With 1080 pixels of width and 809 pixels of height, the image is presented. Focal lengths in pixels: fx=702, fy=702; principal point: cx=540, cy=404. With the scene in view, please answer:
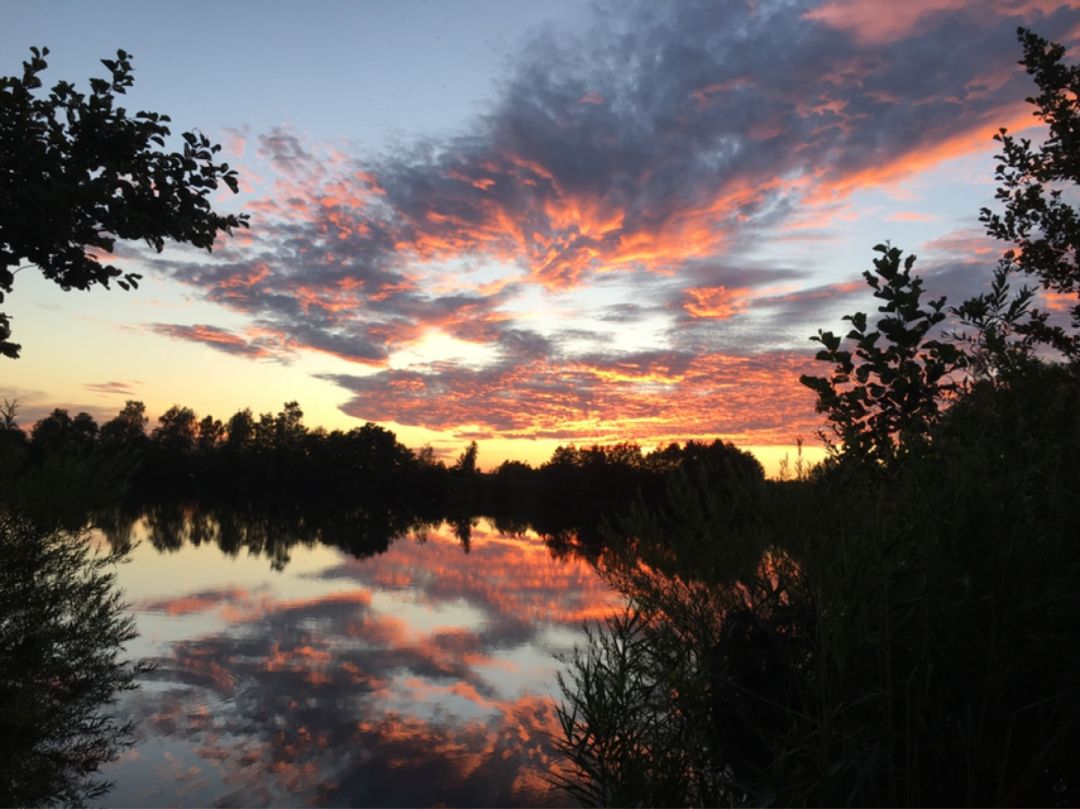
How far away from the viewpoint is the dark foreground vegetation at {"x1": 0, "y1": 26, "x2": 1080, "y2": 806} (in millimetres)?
3094

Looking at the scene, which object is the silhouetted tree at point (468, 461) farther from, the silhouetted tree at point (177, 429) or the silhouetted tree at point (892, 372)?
the silhouetted tree at point (892, 372)

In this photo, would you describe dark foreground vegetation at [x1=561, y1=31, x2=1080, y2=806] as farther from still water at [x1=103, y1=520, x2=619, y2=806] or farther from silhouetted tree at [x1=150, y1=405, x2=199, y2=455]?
silhouetted tree at [x1=150, y1=405, x2=199, y2=455]

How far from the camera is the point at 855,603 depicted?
3037 millimetres

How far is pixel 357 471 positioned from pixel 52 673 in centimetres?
11541

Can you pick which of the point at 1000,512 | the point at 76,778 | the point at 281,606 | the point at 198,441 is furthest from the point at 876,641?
the point at 198,441

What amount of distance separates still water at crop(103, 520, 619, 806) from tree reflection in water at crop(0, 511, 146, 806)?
1.80ft

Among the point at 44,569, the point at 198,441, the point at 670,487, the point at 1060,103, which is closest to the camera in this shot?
the point at 1060,103

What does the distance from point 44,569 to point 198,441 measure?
140403mm

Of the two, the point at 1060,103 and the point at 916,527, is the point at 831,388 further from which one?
the point at 1060,103

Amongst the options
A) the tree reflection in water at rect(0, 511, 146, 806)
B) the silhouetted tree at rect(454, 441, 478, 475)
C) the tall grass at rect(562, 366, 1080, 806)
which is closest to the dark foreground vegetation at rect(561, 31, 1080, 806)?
the tall grass at rect(562, 366, 1080, 806)

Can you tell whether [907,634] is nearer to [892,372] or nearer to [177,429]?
[892,372]

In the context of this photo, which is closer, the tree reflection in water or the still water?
the tree reflection in water

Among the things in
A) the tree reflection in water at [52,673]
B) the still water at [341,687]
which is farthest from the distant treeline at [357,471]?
the tree reflection in water at [52,673]

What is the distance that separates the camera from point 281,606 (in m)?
23.3
